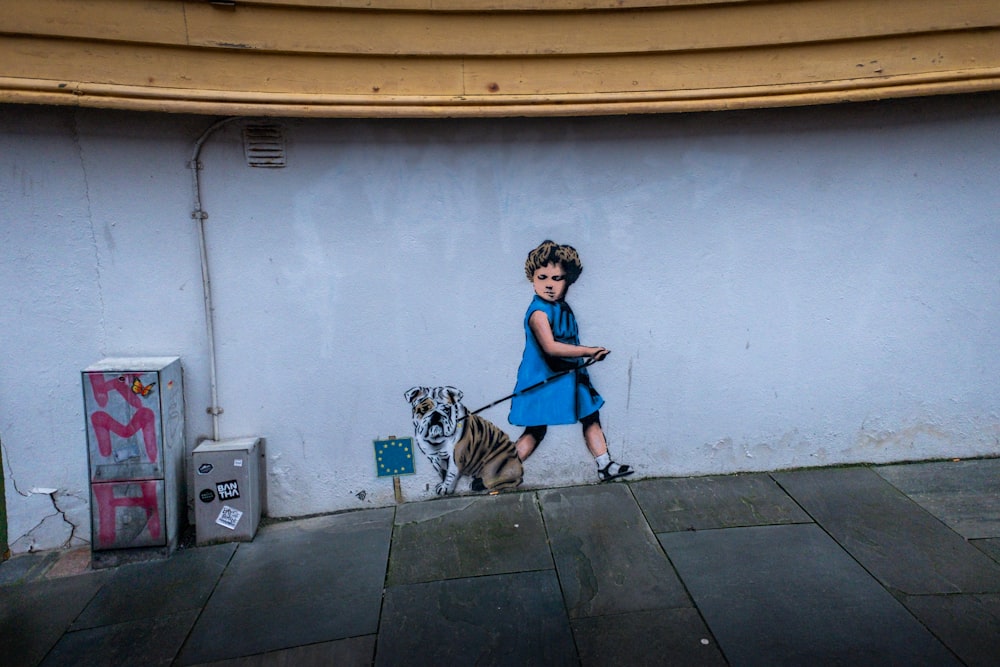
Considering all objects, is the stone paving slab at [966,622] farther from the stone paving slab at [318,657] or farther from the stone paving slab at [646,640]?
the stone paving slab at [318,657]

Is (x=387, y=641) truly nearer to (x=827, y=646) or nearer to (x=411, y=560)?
(x=411, y=560)

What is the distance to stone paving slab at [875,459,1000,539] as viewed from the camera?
402cm

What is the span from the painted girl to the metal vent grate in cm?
188

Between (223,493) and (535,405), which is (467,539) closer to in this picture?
(535,405)

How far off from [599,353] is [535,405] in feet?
2.07

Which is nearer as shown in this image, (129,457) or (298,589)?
(298,589)

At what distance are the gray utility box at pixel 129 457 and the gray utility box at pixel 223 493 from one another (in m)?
0.19

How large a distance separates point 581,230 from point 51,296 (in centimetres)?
366

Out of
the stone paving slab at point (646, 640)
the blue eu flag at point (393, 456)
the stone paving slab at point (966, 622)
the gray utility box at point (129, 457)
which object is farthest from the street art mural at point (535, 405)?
the stone paving slab at point (966, 622)

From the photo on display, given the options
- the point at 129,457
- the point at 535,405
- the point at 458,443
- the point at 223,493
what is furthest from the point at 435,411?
the point at 129,457

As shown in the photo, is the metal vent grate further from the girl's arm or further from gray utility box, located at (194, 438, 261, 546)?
the girl's arm

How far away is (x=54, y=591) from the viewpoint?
3.79 metres

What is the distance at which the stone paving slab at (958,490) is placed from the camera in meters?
4.02

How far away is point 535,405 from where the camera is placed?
4.64 meters
